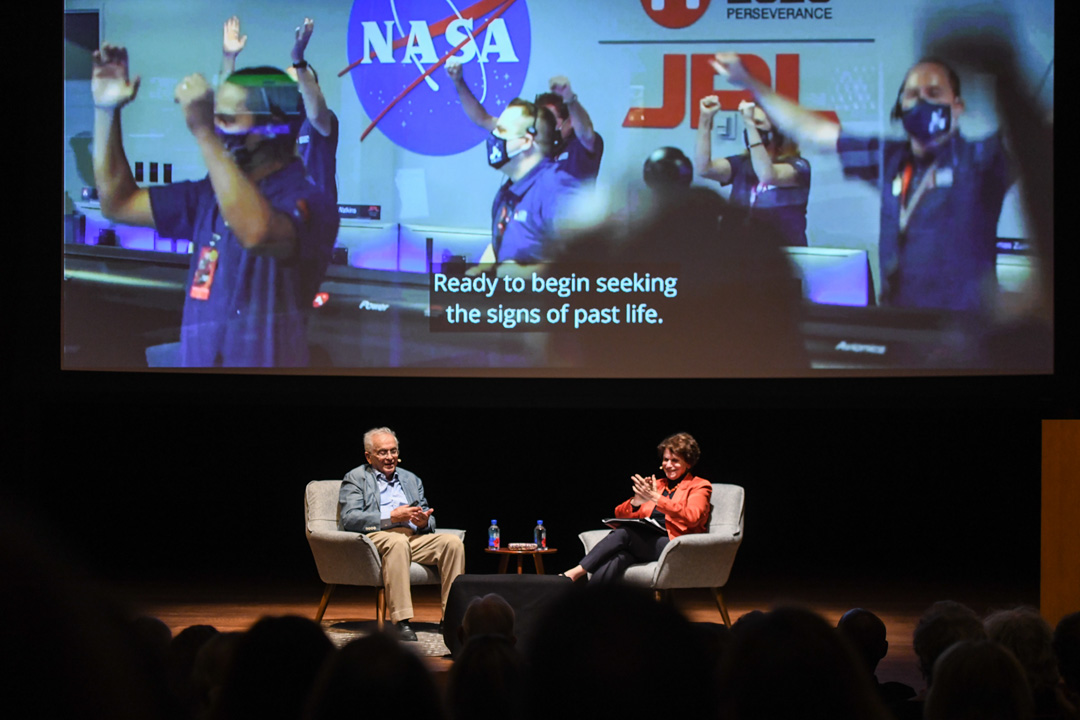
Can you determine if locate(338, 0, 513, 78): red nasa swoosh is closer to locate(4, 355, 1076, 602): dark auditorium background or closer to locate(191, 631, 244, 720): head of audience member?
locate(4, 355, 1076, 602): dark auditorium background

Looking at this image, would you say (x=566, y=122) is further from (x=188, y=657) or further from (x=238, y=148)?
(x=188, y=657)

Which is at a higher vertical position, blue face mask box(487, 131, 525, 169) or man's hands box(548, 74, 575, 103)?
man's hands box(548, 74, 575, 103)

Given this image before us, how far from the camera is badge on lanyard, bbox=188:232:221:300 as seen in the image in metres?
5.55

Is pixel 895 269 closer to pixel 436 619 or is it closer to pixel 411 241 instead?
pixel 411 241

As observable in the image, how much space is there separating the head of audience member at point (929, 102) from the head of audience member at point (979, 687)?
14.5ft

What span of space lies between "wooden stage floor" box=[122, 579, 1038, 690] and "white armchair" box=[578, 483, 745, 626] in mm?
264

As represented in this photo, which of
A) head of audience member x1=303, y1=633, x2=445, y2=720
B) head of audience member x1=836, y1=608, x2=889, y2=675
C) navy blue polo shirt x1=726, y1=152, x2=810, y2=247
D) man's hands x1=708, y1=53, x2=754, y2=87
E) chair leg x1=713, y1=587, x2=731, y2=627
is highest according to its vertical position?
man's hands x1=708, y1=53, x2=754, y2=87

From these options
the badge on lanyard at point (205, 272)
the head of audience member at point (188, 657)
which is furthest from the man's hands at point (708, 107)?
the head of audience member at point (188, 657)

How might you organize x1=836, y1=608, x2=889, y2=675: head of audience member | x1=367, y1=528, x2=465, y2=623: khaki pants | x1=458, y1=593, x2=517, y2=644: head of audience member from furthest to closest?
1. x1=367, y1=528, x2=465, y2=623: khaki pants
2. x1=458, y1=593, x2=517, y2=644: head of audience member
3. x1=836, y1=608, x2=889, y2=675: head of audience member

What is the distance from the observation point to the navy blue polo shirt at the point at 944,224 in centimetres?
544

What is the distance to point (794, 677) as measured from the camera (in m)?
0.93

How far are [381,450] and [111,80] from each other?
8.00ft

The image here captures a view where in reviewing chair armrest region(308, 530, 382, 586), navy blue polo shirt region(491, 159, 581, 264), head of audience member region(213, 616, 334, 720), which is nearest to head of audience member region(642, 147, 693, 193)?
navy blue polo shirt region(491, 159, 581, 264)

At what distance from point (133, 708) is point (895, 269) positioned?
5.39 m
